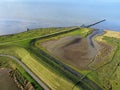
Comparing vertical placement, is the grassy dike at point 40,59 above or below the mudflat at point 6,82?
above

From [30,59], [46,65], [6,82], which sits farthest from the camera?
[30,59]

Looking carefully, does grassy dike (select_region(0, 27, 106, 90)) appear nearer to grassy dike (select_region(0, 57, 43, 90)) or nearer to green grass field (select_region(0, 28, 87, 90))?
green grass field (select_region(0, 28, 87, 90))

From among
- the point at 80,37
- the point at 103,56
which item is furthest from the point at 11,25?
the point at 103,56

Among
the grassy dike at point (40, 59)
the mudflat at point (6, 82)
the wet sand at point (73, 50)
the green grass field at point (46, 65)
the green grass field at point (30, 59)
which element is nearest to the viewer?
the mudflat at point (6, 82)

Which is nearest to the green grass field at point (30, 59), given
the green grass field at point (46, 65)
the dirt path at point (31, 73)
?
the green grass field at point (46, 65)

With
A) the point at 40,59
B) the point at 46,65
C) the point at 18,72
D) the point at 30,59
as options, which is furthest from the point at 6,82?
the point at 40,59

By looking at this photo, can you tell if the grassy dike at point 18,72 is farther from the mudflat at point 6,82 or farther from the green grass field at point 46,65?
the mudflat at point 6,82

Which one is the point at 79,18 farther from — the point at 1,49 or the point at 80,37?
the point at 1,49

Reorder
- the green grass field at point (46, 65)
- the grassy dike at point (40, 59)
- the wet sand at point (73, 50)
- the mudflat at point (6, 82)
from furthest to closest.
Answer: the wet sand at point (73, 50), the green grass field at point (46, 65), the grassy dike at point (40, 59), the mudflat at point (6, 82)

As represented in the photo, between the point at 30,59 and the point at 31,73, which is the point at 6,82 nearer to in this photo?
the point at 31,73

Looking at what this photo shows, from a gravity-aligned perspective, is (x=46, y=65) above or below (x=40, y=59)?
below
